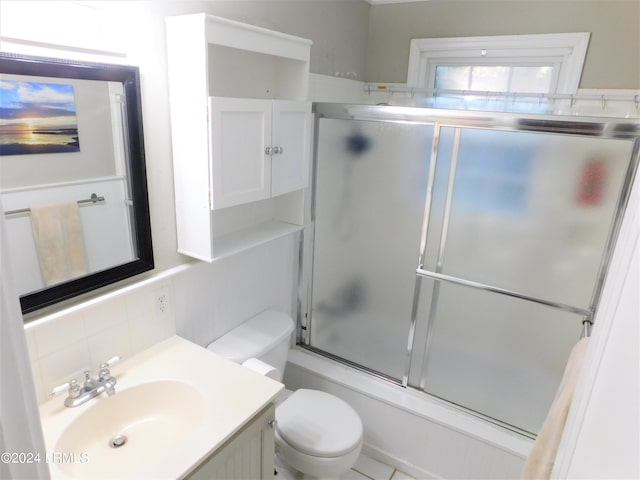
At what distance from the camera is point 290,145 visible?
177cm

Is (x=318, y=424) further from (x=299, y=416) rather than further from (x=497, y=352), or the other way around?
(x=497, y=352)

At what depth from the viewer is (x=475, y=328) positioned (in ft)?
6.29

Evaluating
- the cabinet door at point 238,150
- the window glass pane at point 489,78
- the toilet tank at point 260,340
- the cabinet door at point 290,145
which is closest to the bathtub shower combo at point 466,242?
the cabinet door at point 290,145

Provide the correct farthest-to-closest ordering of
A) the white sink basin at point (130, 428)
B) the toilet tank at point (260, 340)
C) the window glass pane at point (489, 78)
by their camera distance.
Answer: the window glass pane at point (489, 78)
the toilet tank at point (260, 340)
the white sink basin at point (130, 428)

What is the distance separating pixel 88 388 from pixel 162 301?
0.38m

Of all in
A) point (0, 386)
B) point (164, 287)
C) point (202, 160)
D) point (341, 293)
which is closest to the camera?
point (0, 386)

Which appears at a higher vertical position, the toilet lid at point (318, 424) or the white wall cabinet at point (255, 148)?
the white wall cabinet at point (255, 148)

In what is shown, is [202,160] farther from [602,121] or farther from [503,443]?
[503,443]

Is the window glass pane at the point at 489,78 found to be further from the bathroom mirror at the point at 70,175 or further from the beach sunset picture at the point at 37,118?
the beach sunset picture at the point at 37,118

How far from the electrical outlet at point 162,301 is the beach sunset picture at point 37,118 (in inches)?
22.2

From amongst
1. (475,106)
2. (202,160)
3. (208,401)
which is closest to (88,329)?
(208,401)

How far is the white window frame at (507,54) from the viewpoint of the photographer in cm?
203

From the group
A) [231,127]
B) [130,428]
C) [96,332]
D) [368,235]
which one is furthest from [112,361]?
[368,235]

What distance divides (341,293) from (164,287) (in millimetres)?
1023
